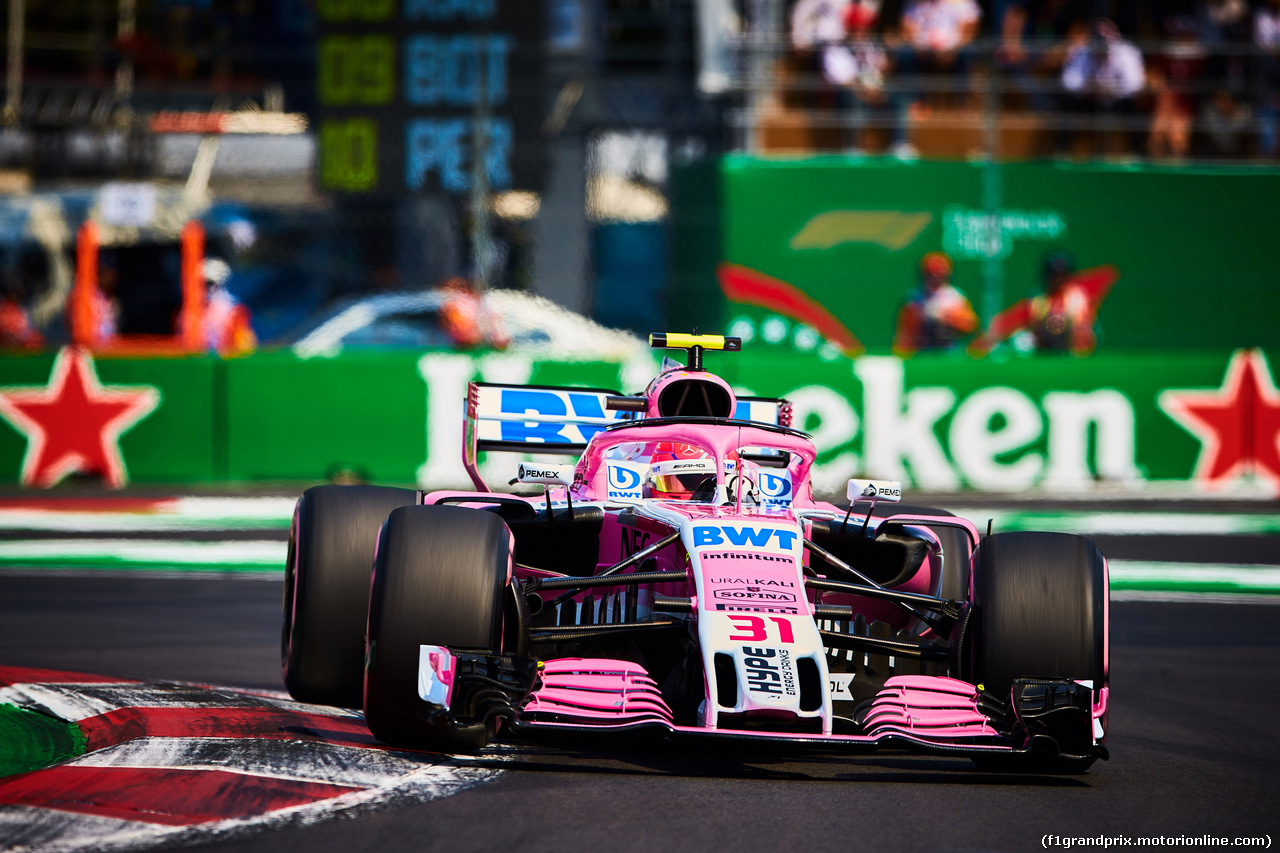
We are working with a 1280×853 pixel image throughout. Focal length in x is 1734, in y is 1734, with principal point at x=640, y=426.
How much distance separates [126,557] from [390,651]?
6409mm

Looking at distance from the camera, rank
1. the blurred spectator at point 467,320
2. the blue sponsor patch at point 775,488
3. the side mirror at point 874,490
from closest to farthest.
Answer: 1. the side mirror at point 874,490
2. the blue sponsor patch at point 775,488
3. the blurred spectator at point 467,320

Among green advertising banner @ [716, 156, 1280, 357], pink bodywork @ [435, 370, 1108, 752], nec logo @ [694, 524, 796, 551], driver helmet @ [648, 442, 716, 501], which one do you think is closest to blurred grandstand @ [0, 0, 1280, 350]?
green advertising banner @ [716, 156, 1280, 357]

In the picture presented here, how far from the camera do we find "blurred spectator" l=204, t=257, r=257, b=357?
17406 mm

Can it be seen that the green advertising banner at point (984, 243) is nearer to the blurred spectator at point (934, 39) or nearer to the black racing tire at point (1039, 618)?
the blurred spectator at point (934, 39)

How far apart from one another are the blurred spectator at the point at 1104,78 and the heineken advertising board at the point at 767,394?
4085 mm

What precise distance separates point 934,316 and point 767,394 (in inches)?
122

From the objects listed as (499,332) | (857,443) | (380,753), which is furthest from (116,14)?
(380,753)

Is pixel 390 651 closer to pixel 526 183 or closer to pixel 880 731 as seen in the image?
pixel 880 731

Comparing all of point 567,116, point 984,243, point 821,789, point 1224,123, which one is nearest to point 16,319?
point 567,116

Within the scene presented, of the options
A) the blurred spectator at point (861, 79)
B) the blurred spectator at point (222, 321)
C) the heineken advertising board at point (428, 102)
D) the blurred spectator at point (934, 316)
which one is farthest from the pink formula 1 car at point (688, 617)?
the blurred spectator at point (861, 79)

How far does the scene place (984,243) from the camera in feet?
58.3

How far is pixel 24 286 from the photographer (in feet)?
68.7

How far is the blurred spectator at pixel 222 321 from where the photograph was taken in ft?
57.1

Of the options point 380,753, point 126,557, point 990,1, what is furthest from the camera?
point 990,1
